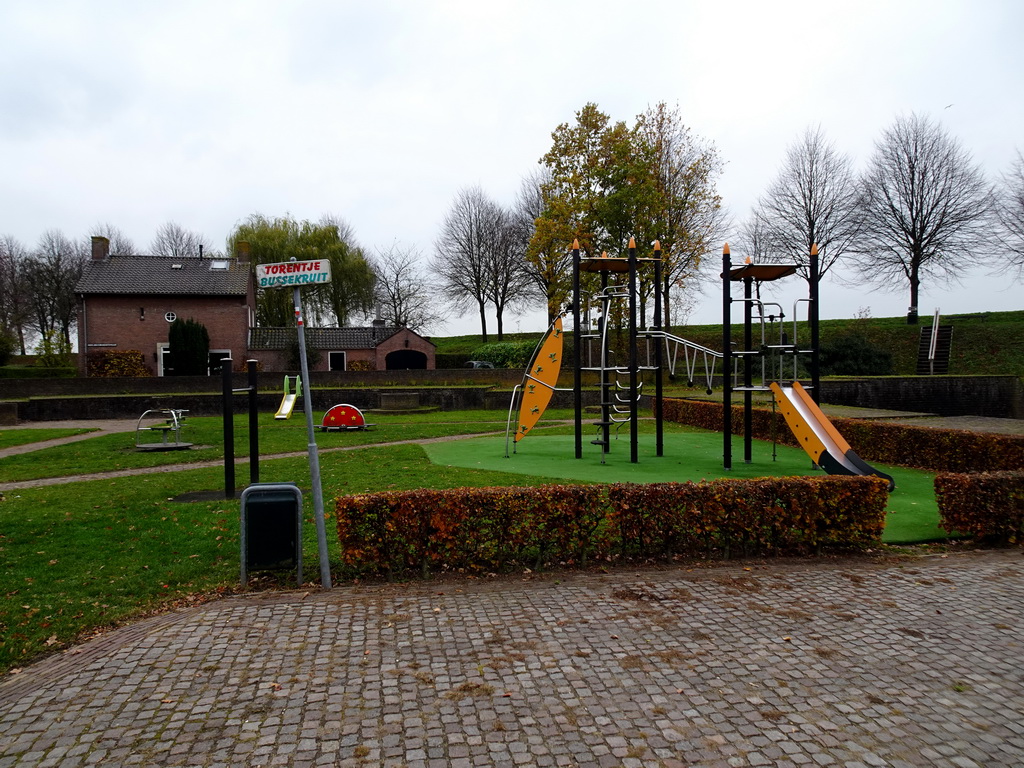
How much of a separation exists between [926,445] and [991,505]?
5209 millimetres

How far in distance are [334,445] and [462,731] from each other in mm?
13278

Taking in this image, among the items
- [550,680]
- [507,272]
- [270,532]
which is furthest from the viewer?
[507,272]

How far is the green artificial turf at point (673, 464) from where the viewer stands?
8.34 m

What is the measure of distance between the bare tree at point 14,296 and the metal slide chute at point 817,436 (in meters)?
54.1

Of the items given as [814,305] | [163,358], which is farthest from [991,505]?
[163,358]

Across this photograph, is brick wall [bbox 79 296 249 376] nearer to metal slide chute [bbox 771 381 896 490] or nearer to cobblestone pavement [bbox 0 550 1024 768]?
metal slide chute [bbox 771 381 896 490]

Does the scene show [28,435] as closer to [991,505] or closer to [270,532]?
[270,532]

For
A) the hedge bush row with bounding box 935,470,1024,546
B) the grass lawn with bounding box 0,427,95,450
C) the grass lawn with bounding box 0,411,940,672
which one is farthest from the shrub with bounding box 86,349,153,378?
the hedge bush row with bounding box 935,470,1024,546

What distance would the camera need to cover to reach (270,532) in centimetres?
578

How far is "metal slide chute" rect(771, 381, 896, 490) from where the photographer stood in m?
9.74

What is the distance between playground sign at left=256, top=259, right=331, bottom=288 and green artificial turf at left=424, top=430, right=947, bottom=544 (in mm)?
5702

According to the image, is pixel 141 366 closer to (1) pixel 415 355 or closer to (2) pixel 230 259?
(2) pixel 230 259

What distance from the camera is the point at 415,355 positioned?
1727 inches

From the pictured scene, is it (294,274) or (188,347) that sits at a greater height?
(188,347)
